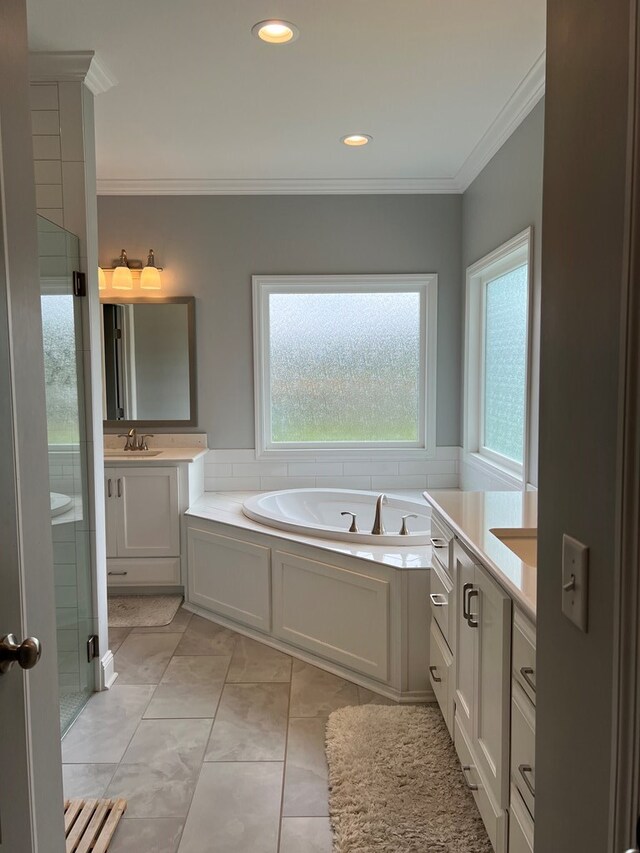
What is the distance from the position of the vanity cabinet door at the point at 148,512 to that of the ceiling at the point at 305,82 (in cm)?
190

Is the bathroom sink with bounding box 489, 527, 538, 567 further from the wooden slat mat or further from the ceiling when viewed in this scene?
the ceiling

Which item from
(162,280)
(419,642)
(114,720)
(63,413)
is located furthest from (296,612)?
(162,280)

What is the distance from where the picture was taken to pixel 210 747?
7.52 ft

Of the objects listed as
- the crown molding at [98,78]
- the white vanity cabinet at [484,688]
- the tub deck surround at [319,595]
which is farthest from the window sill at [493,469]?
the crown molding at [98,78]

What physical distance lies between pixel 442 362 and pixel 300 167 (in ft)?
5.19

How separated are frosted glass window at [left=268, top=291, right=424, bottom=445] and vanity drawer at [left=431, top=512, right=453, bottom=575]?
1.95 metres

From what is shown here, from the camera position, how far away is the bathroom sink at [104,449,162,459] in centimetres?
384

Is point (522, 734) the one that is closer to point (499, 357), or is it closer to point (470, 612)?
point (470, 612)

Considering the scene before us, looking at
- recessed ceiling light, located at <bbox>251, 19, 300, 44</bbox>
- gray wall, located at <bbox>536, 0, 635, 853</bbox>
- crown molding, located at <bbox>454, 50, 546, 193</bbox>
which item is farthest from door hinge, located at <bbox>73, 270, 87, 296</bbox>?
gray wall, located at <bbox>536, 0, 635, 853</bbox>

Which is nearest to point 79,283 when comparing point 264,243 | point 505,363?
point 264,243

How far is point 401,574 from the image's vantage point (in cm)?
255

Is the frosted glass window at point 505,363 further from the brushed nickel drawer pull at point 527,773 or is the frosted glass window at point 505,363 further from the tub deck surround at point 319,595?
the brushed nickel drawer pull at point 527,773

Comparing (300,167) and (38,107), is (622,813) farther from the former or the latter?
(300,167)

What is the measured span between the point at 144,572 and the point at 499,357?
2.55m
